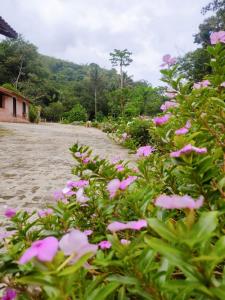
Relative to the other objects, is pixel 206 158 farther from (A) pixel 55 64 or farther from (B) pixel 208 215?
(A) pixel 55 64

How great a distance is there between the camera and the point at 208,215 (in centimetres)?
53

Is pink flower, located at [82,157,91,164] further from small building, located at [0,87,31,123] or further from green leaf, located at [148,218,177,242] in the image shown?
small building, located at [0,87,31,123]

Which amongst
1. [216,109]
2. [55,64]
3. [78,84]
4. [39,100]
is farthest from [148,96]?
[55,64]

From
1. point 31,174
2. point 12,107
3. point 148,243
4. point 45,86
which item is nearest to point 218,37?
point 148,243

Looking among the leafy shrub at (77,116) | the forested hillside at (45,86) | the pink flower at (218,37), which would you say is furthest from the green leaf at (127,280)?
the forested hillside at (45,86)

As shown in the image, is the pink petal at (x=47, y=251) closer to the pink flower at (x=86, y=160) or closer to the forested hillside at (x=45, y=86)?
the pink flower at (x=86, y=160)

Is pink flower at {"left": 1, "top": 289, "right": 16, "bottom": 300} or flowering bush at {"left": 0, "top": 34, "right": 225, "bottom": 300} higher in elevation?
flowering bush at {"left": 0, "top": 34, "right": 225, "bottom": 300}

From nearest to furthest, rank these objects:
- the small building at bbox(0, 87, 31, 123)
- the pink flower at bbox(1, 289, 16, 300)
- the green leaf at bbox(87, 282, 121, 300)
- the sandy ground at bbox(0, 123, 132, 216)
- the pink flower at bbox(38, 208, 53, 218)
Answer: the green leaf at bbox(87, 282, 121, 300), the pink flower at bbox(1, 289, 16, 300), the pink flower at bbox(38, 208, 53, 218), the sandy ground at bbox(0, 123, 132, 216), the small building at bbox(0, 87, 31, 123)

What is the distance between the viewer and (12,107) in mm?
26375

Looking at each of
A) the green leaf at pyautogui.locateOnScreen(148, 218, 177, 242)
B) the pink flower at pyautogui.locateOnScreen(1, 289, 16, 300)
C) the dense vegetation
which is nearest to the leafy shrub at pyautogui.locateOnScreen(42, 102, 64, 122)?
the dense vegetation

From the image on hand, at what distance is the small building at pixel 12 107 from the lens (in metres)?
24.7

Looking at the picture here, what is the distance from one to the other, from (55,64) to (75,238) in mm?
80986

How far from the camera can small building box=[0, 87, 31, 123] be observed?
2472 cm

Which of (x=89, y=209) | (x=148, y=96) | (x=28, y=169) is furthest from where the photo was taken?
(x=148, y=96)
